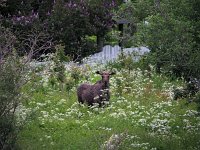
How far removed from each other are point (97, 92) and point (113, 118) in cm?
155

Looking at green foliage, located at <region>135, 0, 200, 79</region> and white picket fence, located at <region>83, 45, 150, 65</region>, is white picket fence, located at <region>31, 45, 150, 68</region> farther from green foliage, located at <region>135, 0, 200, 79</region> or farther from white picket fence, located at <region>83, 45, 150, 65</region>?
green foliage, located at <region>135, 0, 200, 79</region>

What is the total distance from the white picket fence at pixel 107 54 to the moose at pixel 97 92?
590 centimetres

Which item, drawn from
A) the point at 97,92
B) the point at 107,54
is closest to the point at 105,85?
the point at 97,92

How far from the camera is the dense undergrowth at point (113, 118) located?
31.5 ft

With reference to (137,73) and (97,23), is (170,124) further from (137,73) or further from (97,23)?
(97,23)

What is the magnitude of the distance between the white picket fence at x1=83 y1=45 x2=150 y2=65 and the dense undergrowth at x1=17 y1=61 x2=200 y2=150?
4.02 m

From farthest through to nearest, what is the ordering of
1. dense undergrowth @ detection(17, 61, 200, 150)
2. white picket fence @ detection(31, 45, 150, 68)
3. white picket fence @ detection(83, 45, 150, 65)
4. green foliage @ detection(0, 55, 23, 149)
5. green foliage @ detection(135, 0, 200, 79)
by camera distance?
1. white picket fence @ detection(83, 45, 150, 65)
2. white picket fence @ detection(31, 45, 150, 68)
3. dense undergrowth @ detection(17, 61, 200, 150)
4. green foliage @ detection(135, 0, 200, 79)
5. green foliage @ detection(0, 55, 23, 149)

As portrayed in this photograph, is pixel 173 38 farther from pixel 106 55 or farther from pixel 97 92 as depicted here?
pixel 106 55

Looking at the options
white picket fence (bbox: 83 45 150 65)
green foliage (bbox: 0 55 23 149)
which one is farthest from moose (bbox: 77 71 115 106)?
white picket fence (bbox: 83 45 150 65)

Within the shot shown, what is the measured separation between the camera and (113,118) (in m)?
11.4

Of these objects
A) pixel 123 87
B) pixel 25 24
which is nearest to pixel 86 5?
pixel 25 24

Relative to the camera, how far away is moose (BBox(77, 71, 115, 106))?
41.5 feet

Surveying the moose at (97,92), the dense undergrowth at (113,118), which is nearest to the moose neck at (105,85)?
the moose at (97,92)

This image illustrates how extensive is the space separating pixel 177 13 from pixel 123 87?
4989 millimetres
